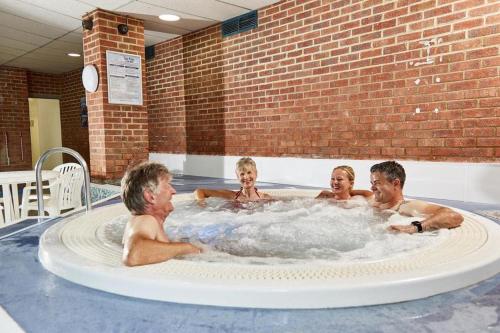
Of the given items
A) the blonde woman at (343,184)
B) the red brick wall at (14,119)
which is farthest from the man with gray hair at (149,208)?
the red brick wall at (14,119)

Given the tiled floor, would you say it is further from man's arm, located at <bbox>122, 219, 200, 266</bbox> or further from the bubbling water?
the bubbling water

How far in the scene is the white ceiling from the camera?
15.1ft

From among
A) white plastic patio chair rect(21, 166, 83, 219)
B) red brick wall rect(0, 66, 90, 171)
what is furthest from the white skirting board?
red brick wall rect(0, 66, 90, 171)

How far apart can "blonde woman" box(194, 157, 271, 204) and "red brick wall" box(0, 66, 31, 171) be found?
682 cm

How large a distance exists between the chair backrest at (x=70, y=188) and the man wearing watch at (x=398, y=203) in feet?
10.1

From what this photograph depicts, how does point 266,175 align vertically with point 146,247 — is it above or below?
below

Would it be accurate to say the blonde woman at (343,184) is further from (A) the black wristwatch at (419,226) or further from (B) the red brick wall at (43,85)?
(B) the red brick wall at (43,85)

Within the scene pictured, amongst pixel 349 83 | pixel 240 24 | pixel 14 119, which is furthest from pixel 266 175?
pixel 14 119

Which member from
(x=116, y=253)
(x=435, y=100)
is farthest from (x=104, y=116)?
(x=435, y=100)

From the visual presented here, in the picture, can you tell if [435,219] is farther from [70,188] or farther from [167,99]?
[167,99]

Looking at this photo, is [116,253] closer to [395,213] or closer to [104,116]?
[395,213]

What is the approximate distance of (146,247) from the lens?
155 centimetres

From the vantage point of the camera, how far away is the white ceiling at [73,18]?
4.59m

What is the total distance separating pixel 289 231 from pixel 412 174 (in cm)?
154
